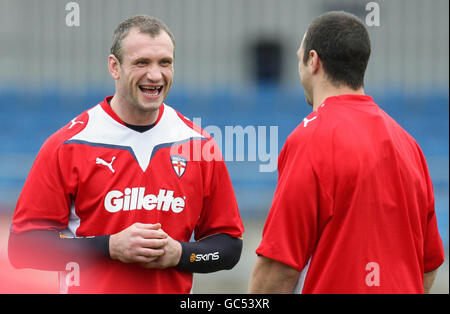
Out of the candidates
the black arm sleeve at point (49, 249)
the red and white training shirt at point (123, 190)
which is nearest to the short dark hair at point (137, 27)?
the red and white training shirt at point (123, 190)

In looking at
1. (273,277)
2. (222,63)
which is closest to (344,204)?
(273,277)

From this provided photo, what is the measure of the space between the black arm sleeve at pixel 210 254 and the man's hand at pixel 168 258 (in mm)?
47

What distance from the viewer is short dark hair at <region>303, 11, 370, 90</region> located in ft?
9.78

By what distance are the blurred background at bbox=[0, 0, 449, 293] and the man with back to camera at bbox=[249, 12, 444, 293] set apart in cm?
848

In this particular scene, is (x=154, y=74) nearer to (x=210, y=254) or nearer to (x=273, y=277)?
(x=210, y=254)

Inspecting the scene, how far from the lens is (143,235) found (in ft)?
10.2

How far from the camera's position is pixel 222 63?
1274 cm

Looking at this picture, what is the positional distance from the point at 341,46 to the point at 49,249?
1533 mm

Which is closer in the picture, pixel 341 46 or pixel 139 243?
pixel 341 46

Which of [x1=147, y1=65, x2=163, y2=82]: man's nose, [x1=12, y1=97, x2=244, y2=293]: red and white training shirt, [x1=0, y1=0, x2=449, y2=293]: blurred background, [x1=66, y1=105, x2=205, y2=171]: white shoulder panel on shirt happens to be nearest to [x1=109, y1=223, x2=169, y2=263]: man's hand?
[x1=12, y1=97, x2=244, y2=293]: red and white training shirt

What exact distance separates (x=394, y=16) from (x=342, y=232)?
36.1 feet

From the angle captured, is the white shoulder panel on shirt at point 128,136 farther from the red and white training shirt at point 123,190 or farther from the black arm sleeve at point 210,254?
the black arm sleeve at point 210,254

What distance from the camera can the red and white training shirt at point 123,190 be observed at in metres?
3.19

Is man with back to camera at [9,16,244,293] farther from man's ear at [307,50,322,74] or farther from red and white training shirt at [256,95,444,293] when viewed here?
man's ear at [307,50,322,74]
